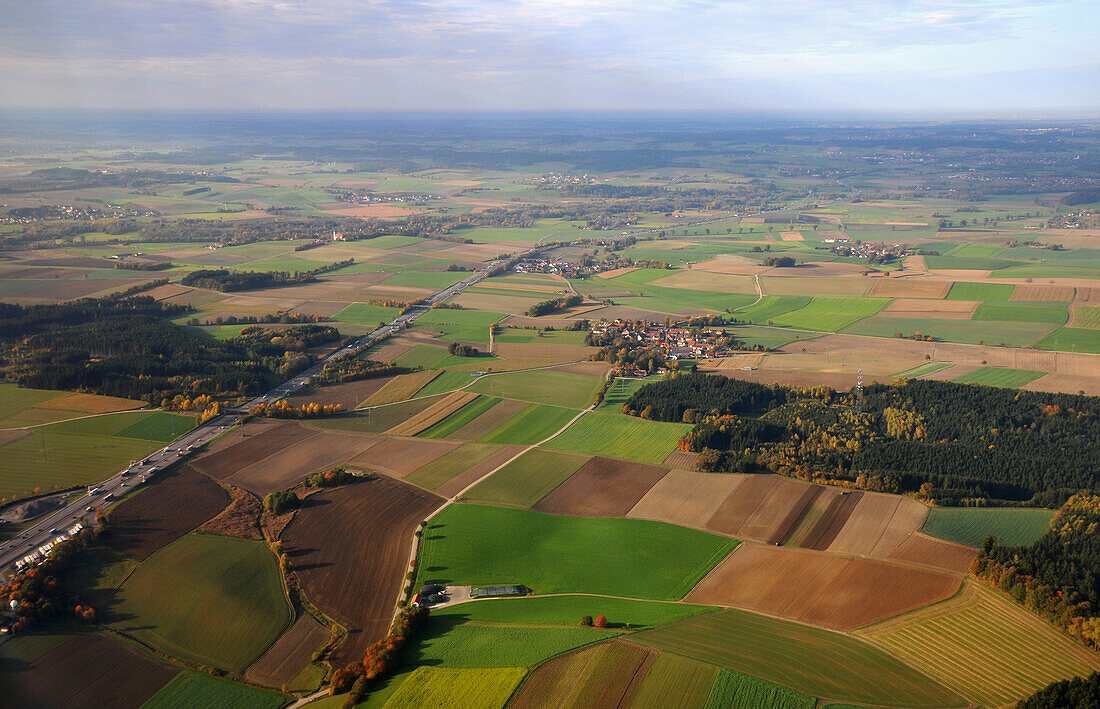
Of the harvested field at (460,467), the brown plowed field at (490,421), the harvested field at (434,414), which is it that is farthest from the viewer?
the harvested field at (434,414)

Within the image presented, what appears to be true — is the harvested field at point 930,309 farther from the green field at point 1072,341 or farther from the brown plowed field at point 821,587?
the brown plowed field at point 821,587

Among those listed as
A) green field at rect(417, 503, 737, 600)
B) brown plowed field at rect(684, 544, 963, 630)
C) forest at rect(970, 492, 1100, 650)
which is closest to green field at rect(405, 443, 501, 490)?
green field at rect(417, 503, 737, 600)

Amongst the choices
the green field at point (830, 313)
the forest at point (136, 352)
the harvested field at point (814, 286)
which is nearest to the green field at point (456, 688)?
the forest at point (136, 352)

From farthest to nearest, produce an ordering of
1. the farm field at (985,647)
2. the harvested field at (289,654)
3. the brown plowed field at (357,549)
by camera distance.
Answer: the brown plowed field at (357,549), the harvested field at (289,654), the farm field at (985,647)

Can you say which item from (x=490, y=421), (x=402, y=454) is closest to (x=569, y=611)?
(x=402, y=454)

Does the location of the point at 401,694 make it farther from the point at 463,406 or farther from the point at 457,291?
the point at 457,291

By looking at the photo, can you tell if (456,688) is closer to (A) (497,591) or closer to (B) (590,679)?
(B) (590,679)

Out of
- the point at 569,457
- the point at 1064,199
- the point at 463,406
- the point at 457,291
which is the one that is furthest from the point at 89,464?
the point at 1064,199
